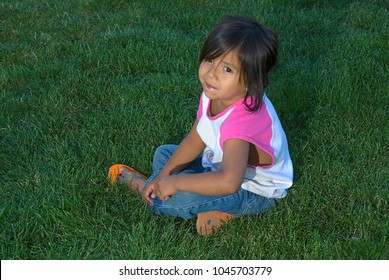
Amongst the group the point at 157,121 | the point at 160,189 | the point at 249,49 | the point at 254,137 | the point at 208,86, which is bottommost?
the point at 157,121

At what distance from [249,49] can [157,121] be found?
4.97ft

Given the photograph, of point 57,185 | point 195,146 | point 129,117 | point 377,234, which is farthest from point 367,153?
point 57,185

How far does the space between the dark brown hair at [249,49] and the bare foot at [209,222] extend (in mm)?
622

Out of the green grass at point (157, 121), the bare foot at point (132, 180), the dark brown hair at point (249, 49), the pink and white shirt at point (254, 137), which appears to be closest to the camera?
the dark brown hair at point (249, 49)

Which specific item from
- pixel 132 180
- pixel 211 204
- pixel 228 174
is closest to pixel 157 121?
pixel 132 180

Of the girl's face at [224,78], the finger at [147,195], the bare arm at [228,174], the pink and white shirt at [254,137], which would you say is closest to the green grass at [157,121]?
the finger at [147,195]

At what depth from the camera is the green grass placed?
121 inches

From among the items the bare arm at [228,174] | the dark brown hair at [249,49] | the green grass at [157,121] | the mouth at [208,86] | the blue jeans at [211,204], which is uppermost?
the dark brown hair at [249,49]

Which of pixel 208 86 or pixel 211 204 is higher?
pixel 208 86

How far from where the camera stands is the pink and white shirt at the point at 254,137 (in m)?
2.94

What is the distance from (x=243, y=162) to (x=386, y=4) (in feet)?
13.9

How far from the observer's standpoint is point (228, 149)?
291cm

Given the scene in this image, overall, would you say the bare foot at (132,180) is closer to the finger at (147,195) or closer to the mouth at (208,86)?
the finger at (147,195)

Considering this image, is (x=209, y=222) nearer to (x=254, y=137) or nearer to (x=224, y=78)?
(x=254, y=137)
